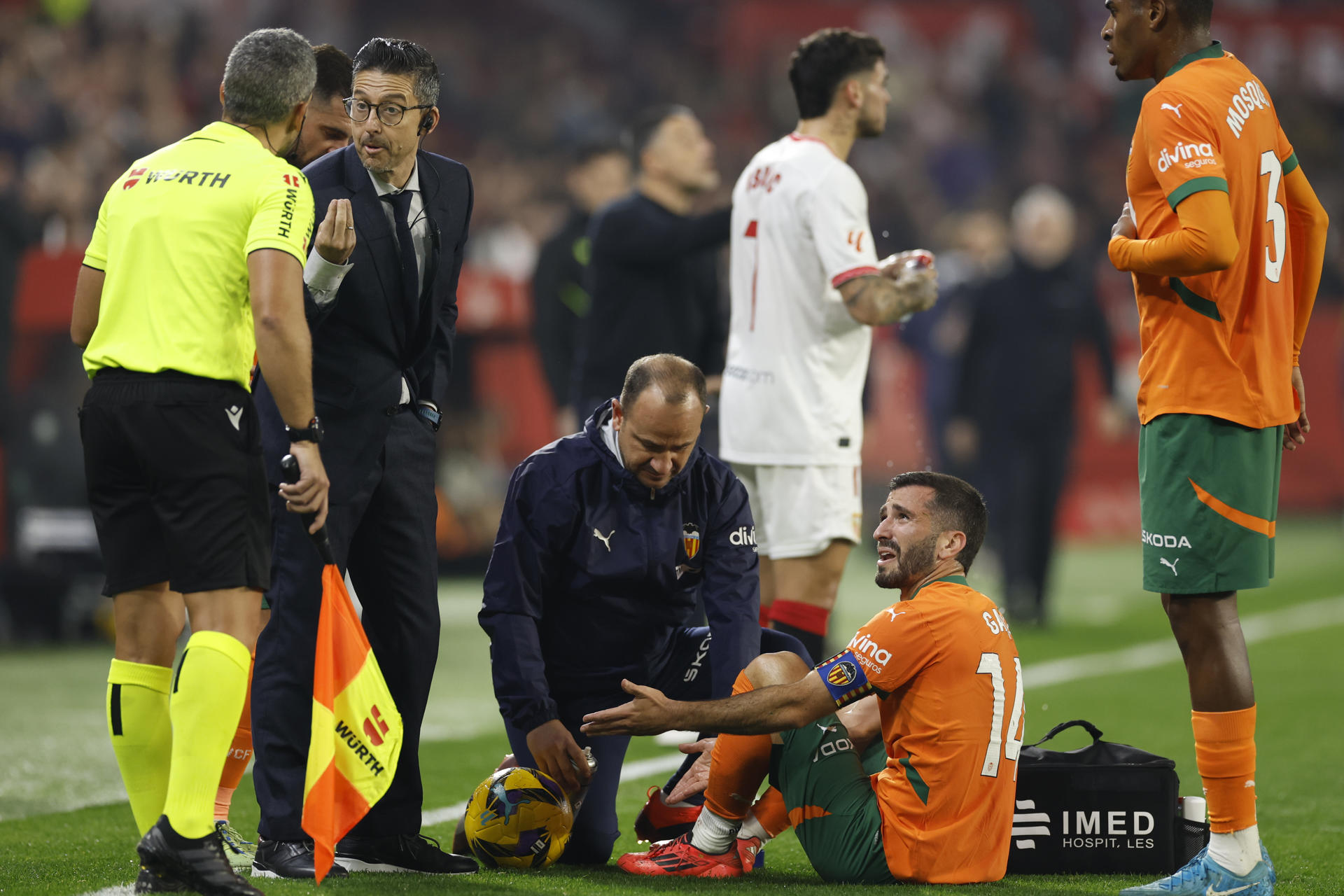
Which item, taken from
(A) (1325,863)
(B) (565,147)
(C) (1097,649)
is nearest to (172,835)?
(A) (1325,863)

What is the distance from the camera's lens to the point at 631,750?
259 inches

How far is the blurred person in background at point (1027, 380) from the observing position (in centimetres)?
1167

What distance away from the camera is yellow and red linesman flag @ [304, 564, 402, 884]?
368 centimetres

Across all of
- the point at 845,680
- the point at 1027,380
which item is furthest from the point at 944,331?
the point at 845,680

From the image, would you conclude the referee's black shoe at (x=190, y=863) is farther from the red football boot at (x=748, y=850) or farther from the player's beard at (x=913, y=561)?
the player's beard at (x=913, y=561)

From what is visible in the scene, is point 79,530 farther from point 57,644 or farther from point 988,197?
point 988,197

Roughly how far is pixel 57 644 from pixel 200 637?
679 centimetres

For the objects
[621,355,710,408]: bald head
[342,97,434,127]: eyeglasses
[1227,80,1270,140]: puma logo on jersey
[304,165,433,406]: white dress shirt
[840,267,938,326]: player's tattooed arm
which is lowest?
[621,355,710,408]: bald head

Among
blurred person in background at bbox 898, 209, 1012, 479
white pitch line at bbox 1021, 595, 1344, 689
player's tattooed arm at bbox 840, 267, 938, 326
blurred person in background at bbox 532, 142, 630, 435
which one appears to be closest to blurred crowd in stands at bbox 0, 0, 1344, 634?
blurred person in background at bbox 898, 209, 1012, 479

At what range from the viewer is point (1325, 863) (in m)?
4.45

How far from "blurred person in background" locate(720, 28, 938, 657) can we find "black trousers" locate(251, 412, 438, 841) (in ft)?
5.64

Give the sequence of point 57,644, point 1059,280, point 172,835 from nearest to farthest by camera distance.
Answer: point 172,835 < point 57,644 < point 1059,280

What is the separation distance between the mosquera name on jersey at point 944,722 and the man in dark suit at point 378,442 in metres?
1.19

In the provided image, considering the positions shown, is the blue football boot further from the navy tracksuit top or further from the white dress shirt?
the white dress shirt
